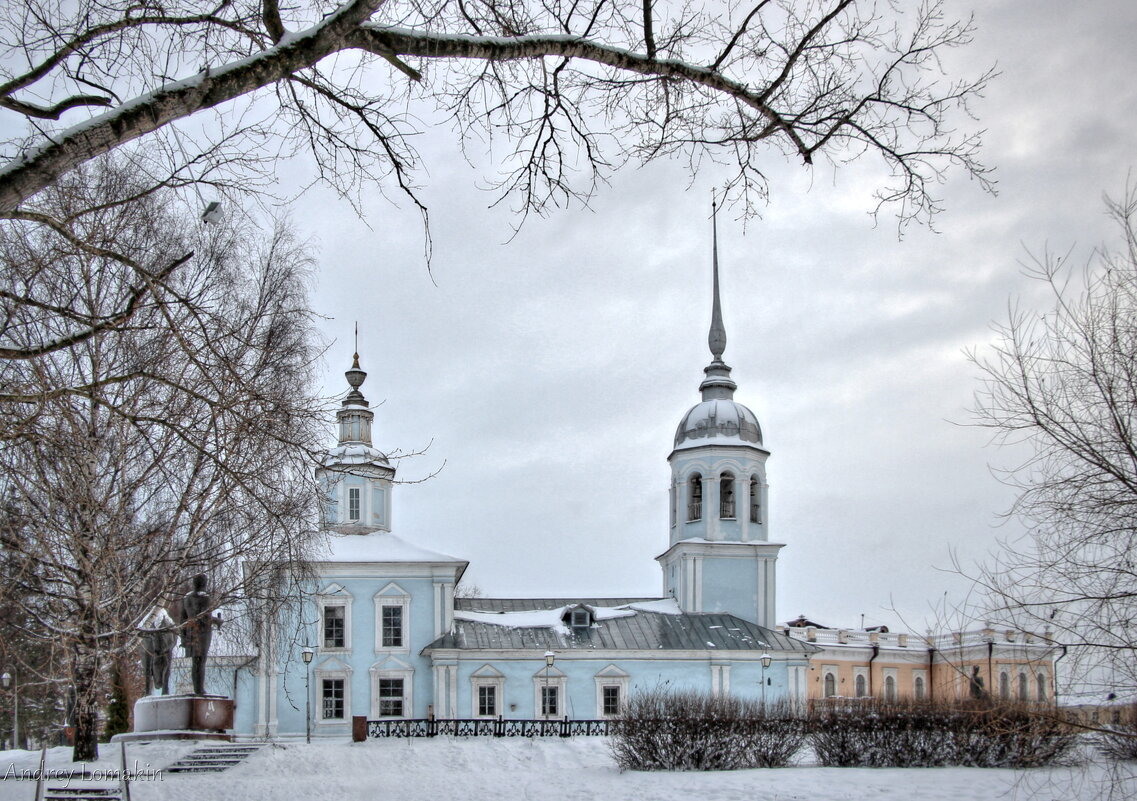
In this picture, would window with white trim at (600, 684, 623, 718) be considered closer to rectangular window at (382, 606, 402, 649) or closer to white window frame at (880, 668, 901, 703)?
rectangular window at (382, 606, 402, 649)

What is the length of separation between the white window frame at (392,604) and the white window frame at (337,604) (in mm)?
795

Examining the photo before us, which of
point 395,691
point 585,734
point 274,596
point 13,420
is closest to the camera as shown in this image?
point 13,420

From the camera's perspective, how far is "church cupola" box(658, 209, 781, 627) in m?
36.0

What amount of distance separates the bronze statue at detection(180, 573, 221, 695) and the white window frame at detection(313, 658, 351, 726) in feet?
44.0

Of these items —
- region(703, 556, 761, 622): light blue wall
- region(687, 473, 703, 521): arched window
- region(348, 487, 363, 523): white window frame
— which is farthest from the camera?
region(687, 473, 703, 521): arched window

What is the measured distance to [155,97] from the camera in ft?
16.6

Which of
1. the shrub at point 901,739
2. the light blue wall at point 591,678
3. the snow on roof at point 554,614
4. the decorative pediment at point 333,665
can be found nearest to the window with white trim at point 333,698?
the decorative pediment at point 333,665

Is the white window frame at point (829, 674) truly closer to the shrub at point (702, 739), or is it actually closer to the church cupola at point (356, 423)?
the church cupola at point (356, 423)

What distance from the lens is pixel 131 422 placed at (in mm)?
7066

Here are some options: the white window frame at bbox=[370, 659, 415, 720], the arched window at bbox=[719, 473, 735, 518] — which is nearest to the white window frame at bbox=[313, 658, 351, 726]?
the white window frame at bbox=[370, 659, 415, 720]

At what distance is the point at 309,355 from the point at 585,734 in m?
12.9

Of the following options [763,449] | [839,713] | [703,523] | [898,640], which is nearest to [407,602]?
[703,523]

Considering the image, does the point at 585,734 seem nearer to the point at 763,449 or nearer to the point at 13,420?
the point at 763,449

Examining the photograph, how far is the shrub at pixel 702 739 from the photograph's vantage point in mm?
18531
